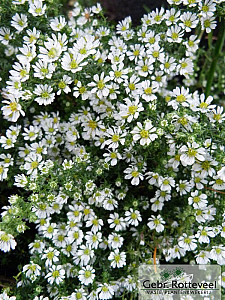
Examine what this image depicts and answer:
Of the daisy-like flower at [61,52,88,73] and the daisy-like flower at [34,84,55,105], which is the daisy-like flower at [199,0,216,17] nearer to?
the daisy-like flower at [61,52,88,73]

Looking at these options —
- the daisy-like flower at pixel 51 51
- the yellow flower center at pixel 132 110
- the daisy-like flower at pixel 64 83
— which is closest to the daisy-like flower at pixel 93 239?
the yellow flower center at pixel 132 110

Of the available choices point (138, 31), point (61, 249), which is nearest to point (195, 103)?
point (138, 31)

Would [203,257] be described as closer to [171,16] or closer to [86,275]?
[86,275]

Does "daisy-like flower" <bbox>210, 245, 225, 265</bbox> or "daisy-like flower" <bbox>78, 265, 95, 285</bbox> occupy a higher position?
"daisy-like flower" <bbox>210, 245, 225, 265</bbox>

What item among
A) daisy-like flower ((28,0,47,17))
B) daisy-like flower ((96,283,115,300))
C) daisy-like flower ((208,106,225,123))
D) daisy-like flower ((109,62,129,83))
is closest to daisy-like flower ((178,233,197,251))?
daisy-like flower ((96,283,115,300))

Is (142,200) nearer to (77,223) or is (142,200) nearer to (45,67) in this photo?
(77,223)
